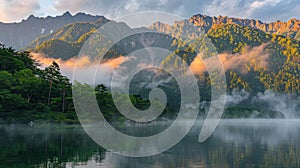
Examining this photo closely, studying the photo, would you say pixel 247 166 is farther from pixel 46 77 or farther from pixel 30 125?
pixel 46 77

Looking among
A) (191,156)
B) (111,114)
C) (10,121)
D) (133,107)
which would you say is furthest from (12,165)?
(133,107)

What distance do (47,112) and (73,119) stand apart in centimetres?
852

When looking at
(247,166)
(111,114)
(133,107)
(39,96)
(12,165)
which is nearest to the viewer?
(12,165)

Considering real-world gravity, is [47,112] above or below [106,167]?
above

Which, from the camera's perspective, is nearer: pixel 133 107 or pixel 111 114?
pixel 111 114

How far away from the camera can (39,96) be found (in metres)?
84.7

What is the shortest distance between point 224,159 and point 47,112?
2161 inches

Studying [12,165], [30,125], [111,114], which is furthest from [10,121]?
[12,165]

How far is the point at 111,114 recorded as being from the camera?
102 meters

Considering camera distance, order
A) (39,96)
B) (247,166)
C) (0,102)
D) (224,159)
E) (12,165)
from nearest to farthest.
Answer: (12,165) < (247,166) < (224,159) < (0,102) < (39,96)

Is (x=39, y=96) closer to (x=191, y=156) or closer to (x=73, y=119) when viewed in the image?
(x=73, y=119)

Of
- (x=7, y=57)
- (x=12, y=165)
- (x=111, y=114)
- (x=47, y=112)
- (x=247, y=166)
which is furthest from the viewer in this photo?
(x=111, y=114)

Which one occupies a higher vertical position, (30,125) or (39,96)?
(39,96)

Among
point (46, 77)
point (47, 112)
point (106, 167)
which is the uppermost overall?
point (46, 77)
